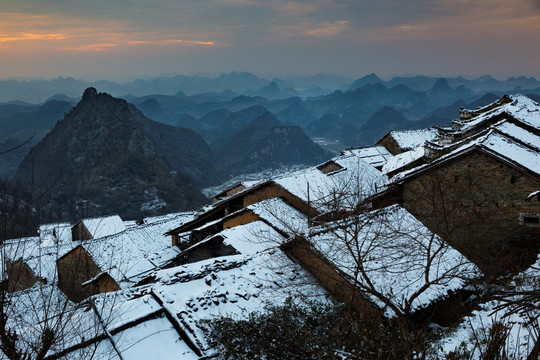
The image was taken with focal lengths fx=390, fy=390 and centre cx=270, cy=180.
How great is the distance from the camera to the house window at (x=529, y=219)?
14.9 meters

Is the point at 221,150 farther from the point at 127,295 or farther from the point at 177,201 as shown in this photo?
the point at 127,295

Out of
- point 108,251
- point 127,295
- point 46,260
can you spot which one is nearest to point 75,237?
point 46,260

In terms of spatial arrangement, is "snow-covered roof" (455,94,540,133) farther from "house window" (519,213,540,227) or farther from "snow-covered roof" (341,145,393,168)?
"snow-covered roof" (341,145,393,168)

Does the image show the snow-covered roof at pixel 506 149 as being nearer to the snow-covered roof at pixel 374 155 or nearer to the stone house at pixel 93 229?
the snow-covered roof at pixel 374 155

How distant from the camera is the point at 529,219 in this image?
15023 mm

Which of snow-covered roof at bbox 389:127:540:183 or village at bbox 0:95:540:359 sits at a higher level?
snow-covered roof at bbox 389:127:540:183

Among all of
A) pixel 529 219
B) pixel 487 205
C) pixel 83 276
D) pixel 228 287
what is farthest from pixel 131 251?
pixel 529 219

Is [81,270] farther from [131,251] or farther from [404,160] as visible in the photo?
[404,160]

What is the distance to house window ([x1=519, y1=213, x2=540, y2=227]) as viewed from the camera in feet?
48.9

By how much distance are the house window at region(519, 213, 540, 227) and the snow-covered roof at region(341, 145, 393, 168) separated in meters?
20.1

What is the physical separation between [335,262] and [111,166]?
82.8 meters

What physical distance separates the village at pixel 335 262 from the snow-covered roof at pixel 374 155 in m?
12.9

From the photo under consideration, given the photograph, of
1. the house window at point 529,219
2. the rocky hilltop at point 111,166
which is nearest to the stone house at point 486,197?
the house window at point 529,219

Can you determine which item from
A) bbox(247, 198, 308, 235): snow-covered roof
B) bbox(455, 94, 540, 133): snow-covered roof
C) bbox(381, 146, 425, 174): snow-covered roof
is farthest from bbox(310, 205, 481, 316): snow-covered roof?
bbox(455, 94, 540, 133): snow-covered roof
